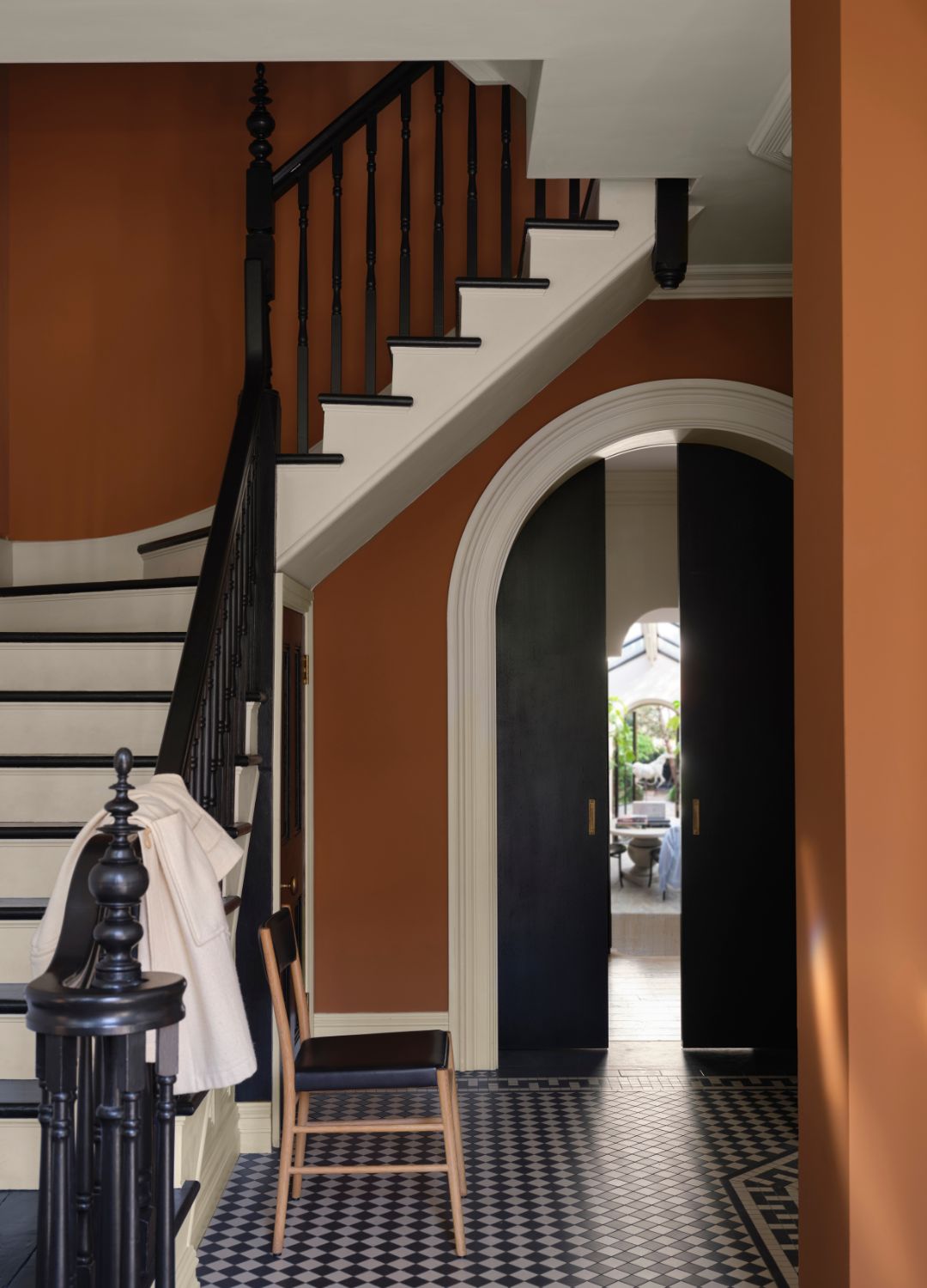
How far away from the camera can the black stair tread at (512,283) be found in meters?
4.21

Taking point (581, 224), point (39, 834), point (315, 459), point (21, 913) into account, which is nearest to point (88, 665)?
point (39, 834)

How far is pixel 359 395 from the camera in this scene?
423 centimetres

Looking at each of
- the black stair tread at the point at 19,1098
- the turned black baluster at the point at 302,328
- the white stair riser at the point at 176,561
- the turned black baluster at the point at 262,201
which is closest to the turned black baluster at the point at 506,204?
the turned black baluster at the point at 302,328

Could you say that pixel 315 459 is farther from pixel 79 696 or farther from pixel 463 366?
pixel 79 696

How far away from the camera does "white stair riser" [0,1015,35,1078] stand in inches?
117

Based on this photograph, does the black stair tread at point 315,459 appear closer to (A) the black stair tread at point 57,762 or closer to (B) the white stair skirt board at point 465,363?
(B) the white stair skirt board at point 465,363

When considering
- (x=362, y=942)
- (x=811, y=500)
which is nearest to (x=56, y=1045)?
(x=811, y=500)

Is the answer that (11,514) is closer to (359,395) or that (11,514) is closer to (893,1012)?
(359,395)

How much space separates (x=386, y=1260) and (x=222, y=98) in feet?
16.4

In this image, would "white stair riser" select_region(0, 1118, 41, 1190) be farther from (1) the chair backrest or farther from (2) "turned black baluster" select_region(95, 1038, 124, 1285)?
Answer: (2) "turned black baluster" select_region(95, 1038, 124, 1285)

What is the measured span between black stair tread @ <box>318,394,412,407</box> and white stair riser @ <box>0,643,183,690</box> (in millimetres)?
1033

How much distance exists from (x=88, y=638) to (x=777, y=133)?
287 centimetres

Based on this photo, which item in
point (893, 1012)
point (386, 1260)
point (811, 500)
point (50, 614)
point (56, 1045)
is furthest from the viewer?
point (50, 614)

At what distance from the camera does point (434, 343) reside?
425cm
